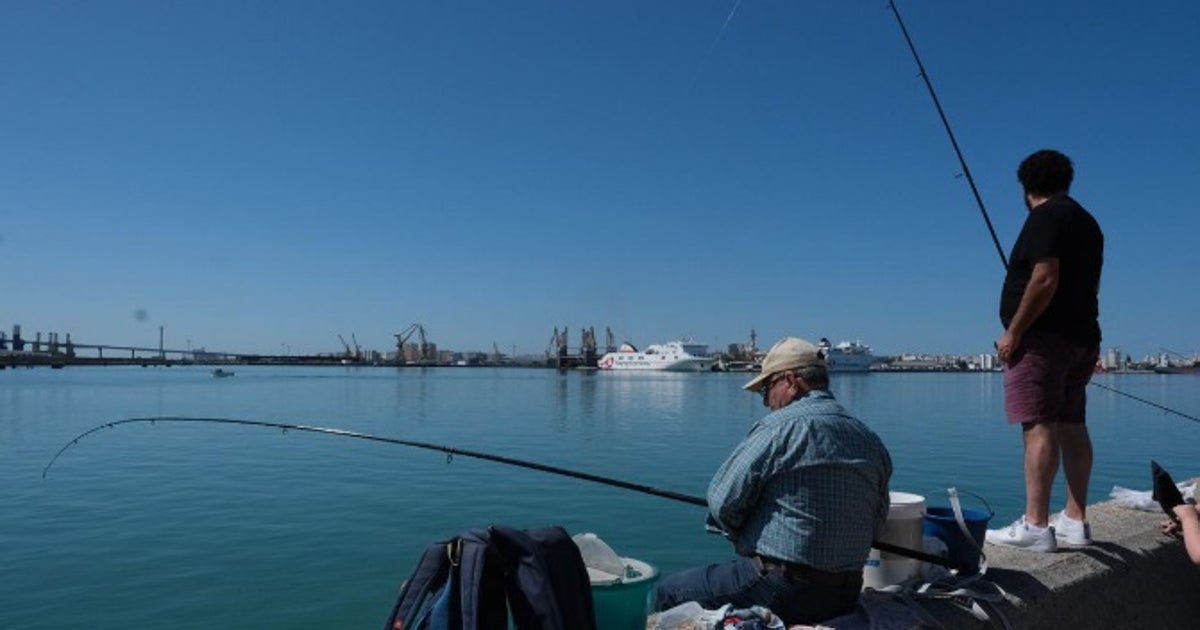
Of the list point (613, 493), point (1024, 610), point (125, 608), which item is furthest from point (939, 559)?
point (613, 493)

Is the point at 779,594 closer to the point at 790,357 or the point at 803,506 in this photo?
the point at 803,506

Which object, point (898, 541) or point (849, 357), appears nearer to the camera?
point (898, 541)

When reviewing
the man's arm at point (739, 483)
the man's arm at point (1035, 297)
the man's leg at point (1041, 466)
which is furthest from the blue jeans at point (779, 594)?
the man's arm at point (1035, 297)

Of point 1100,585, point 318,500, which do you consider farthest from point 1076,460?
point 318,500

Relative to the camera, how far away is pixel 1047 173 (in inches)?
137

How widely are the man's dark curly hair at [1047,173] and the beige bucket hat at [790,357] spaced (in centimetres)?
156

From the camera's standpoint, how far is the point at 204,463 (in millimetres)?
15969

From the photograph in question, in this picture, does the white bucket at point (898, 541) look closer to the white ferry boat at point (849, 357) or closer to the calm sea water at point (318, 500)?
the calm sea water at point (318, 500)

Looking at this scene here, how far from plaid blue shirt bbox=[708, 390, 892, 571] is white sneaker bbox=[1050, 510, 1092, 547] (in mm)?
1387

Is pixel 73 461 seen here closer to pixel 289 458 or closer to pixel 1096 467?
pixel 289 458

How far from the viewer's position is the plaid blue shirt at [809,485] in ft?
7.54

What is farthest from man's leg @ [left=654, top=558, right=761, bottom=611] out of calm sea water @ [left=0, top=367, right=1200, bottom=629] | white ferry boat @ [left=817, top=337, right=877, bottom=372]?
white ferry boat @ [left=817, top=337, right=877, bottom=372]

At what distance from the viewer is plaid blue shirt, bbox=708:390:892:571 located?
2.30m

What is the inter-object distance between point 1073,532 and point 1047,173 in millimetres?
1486
